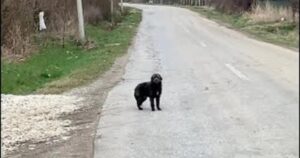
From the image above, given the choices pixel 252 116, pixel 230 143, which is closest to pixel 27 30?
pixel 252 116

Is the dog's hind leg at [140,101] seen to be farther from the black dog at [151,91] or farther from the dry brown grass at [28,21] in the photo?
the dry brown grass at [28,21]

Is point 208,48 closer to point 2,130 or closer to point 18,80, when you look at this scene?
point 18,80

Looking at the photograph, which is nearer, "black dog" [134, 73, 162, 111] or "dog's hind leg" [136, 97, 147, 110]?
"black dog" [134, 73, 162, 111]

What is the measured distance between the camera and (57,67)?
720 inches

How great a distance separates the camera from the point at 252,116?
9.51m

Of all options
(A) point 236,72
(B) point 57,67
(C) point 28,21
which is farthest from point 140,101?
(C) point 28,21

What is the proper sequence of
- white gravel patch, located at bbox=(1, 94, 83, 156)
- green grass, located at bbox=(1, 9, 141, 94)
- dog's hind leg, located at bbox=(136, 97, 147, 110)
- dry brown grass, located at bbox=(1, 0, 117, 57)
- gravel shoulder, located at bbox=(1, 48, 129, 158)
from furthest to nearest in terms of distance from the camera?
1. dry brown grass, located at bbox=(1, 0, 117, 57)
2. green grass, located at bbox=(1, 9, 141, 94)
3. dog's hind leg, located at bbox=(136, 97, 147, 110)
4. white gravel patch, located at bbox=(1, 94, 83, 156)
5. gravel shoulder, located at bbox=(1, 48, 129, 158)

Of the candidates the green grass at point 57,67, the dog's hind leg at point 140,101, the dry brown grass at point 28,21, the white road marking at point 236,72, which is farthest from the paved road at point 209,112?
the dry brown grass at point 28,21

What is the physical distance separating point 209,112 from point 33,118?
9.25 feet

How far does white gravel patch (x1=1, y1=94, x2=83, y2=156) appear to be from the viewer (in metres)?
8.87

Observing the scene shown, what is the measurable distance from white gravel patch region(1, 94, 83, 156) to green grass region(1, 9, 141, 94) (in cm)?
133

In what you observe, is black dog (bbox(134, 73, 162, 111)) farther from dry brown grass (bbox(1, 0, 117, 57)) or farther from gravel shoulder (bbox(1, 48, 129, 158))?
dry brown grass (bbox(1, 0, 117, 57))

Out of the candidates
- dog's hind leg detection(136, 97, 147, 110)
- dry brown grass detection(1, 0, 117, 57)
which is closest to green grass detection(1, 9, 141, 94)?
dry brown grass detection(1, 0, 117, 57)

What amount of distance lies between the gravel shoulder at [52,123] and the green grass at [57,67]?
1.13m
